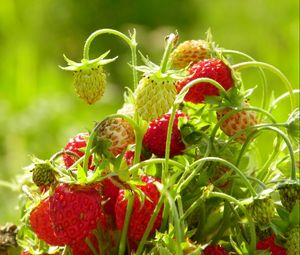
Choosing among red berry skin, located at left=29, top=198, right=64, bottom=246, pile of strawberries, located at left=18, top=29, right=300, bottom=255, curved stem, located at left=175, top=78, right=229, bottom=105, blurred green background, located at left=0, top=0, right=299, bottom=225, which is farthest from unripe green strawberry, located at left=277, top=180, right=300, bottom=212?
blurred green background, located at left=0, top=0, right=299, bottom=225

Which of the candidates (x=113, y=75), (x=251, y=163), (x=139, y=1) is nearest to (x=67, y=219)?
(x=251, y=163)

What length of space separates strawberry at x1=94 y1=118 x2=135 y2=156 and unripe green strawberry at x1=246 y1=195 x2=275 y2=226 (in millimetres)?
134

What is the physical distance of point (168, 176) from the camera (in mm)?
917

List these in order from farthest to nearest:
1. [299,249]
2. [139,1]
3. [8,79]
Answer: [139,1] < [8,79] < [299,249]

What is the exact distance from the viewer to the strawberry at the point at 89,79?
908 millimetres

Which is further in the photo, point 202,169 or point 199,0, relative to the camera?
point 199,0

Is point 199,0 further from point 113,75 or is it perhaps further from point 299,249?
point 299,249

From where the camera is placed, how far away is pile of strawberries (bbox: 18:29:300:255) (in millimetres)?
874

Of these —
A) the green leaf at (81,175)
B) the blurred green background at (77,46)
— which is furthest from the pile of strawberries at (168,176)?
the blurred green background at (77,46)

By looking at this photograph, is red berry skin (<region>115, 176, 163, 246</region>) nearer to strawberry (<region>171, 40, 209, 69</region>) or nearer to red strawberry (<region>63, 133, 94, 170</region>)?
red strawberry (<region>63, 133, 94, 170</region>)

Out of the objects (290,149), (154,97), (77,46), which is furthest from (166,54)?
(77,46)

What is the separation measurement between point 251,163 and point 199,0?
3.03 meters

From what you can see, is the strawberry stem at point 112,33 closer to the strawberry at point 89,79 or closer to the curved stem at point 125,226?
the strawberry at point 89,79

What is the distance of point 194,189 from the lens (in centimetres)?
95
